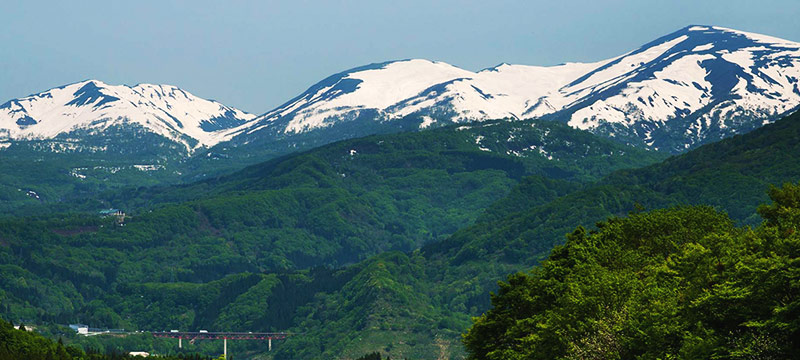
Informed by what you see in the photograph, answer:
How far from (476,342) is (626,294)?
95.2 feet

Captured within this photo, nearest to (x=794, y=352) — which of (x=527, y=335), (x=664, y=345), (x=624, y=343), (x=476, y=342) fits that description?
(x=664, y=345)

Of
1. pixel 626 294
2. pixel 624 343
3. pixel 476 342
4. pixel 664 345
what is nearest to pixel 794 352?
pixel 664 345

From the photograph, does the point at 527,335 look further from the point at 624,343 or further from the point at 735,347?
the point at 735,347

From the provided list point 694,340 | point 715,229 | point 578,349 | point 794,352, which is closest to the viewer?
point 794,352

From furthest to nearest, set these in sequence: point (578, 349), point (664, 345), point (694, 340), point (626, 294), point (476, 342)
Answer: point (476, 342) < point (626, 294) < point (578, 349) < point (664, 345) < point (694, 340)

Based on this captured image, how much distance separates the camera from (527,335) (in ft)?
387

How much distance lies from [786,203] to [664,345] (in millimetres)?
41719

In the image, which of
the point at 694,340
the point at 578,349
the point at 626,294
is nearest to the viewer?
the point at 694,340

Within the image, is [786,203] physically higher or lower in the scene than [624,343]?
higher

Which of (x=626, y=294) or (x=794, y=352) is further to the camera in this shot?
(x=626, y=294)

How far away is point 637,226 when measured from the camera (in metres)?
152

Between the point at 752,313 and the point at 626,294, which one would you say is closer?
the point at 752,313

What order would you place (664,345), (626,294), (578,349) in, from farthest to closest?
1. (626,294)
2. (578,349)
3. (664,345)

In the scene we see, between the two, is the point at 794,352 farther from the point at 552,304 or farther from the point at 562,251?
the point at 562,251
